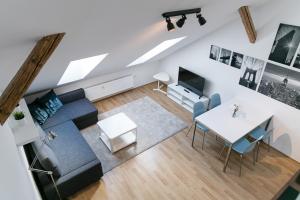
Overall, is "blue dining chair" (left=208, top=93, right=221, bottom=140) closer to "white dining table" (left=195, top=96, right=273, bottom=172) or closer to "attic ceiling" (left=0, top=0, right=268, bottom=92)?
"white dining table" (left=195, top=96, right=273, bottom=172)

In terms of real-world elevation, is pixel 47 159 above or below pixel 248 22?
below

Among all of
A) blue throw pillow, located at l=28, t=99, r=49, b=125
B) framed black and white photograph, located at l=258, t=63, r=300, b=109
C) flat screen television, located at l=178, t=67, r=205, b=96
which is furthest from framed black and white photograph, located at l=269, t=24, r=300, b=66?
blue throw pillow, located at l=28, t=99, r=49, b=125

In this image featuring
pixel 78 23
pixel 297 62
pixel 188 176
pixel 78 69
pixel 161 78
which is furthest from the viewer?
pixel 161 78

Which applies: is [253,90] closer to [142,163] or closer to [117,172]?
[142,163]

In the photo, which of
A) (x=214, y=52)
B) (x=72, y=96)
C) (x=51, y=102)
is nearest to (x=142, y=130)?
(x=72, y=96)

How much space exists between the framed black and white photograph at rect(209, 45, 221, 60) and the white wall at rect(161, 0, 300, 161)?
9 cm

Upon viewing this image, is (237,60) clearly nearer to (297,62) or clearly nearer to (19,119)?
(297,62)

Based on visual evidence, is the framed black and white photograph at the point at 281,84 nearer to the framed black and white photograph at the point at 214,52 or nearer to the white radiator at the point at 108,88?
the framed black and white photograph at the point at 214,52

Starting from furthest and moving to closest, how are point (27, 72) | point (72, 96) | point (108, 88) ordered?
point (108, 88) → point (72, 96) → point (27, 72)

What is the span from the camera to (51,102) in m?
4.63

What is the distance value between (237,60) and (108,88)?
3293 mm

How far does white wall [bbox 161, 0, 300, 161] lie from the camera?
368 cm

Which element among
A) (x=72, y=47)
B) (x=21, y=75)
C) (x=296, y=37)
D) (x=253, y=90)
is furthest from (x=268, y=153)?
(x=21, y=75)

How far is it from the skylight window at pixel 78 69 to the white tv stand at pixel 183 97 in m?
2.35
